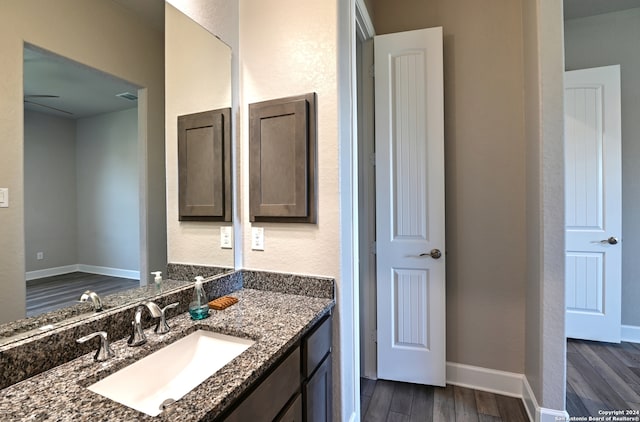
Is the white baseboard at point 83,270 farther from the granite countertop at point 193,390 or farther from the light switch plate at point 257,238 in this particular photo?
the light switch plate at point 257,238

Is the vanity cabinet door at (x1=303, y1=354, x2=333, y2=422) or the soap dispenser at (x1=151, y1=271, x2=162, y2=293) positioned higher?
the soap dispenser at (x1=151, y1=271, x2=162, y2=293)

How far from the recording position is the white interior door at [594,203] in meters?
2.67

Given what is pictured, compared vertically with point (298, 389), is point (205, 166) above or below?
above

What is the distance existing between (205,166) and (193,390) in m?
1.03

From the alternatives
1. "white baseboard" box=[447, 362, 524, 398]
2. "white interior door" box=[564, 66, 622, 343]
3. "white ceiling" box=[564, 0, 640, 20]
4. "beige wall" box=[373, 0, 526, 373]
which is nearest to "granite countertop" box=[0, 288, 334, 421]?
"beige wall" box=[373, 0, 526, 373]

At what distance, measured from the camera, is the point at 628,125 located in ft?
9.12

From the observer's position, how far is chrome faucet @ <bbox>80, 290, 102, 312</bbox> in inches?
38.6

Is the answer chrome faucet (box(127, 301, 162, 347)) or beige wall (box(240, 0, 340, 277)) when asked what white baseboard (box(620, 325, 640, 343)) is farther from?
chrome faucet (box(127, 301, 162, 347))

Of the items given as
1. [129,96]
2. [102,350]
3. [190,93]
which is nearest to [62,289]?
[102,350]

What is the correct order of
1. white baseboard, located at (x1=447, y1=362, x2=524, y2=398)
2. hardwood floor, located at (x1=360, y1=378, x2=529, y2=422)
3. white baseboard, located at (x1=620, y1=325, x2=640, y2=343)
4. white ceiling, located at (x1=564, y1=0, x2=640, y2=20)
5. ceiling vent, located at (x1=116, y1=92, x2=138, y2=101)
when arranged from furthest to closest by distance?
white baseboard, located at (x1=620, y1=325, x2=640, y2=343), white ceiling, located at (x1=564, y1=0, x2=640, y2=20), white baseboard, located at (x1=447, y1=362, x2=524, y2=398), hardwood floor, located at (x1=360, y1=378, x2=529, y2=422), ceiling vent, located at (x1=116, y1=92, x2=138, y2=101)

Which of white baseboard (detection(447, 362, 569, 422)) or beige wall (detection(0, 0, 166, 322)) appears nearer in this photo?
beige wall (detection(0, 0, 166, 322))

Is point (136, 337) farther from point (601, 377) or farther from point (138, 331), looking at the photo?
point (601, 377)

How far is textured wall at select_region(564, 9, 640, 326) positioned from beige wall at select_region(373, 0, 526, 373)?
1.60m

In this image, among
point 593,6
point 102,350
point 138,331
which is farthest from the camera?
point 593,6
